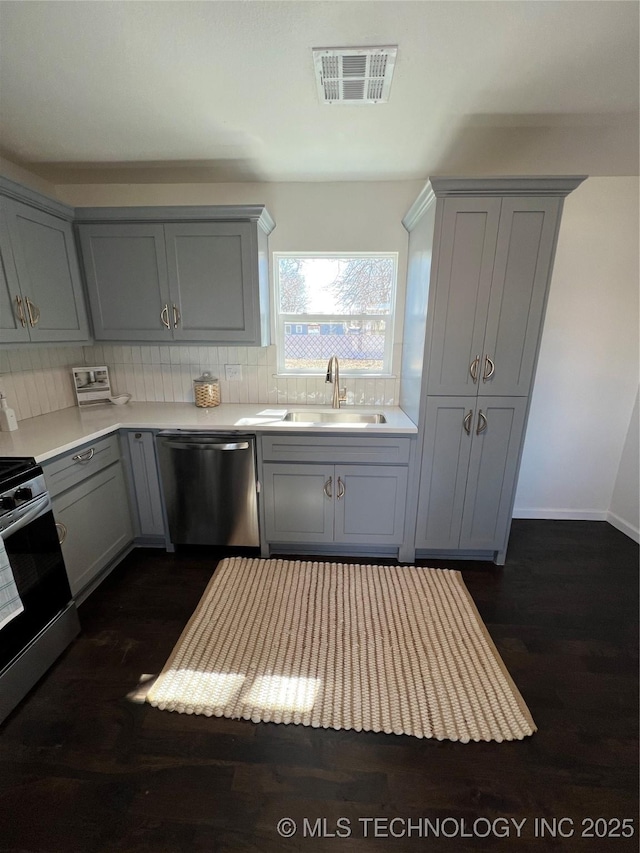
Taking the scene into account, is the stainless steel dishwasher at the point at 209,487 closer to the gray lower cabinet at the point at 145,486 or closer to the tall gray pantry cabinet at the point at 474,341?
the gray lower cabinet at the point at 145,486

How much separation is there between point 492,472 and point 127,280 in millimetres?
2768

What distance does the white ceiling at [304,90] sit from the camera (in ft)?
3.91

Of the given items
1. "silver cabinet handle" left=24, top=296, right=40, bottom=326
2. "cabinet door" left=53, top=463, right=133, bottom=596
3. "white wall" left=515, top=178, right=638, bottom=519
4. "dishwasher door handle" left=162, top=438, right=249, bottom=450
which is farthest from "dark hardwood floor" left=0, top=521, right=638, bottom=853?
"silver cabinet handle" left=24, top=296, right=40, bottom=326

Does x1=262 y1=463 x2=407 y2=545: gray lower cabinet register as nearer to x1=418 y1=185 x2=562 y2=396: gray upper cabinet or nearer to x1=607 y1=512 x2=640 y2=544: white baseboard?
x1=418 y1=185 x2=562 y2=396: gray upper cabinet

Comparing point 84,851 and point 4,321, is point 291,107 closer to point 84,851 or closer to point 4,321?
point 4,321

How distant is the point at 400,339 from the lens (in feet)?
8.53

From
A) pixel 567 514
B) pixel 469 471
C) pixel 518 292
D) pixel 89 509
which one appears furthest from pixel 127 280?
pixel 567 514

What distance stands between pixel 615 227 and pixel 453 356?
168cm

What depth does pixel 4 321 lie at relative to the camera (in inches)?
71.2

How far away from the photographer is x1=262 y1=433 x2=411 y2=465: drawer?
6.95 ft

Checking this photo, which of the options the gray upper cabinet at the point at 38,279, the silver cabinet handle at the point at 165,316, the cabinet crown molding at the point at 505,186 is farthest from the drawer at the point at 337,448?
the gray upper cabinet at the point at 38,279

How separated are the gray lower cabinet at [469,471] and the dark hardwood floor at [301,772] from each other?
66cm

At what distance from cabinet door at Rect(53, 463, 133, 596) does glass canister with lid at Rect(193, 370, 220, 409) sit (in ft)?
2.42

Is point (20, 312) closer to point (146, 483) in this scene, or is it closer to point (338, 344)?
point (146, 483)
